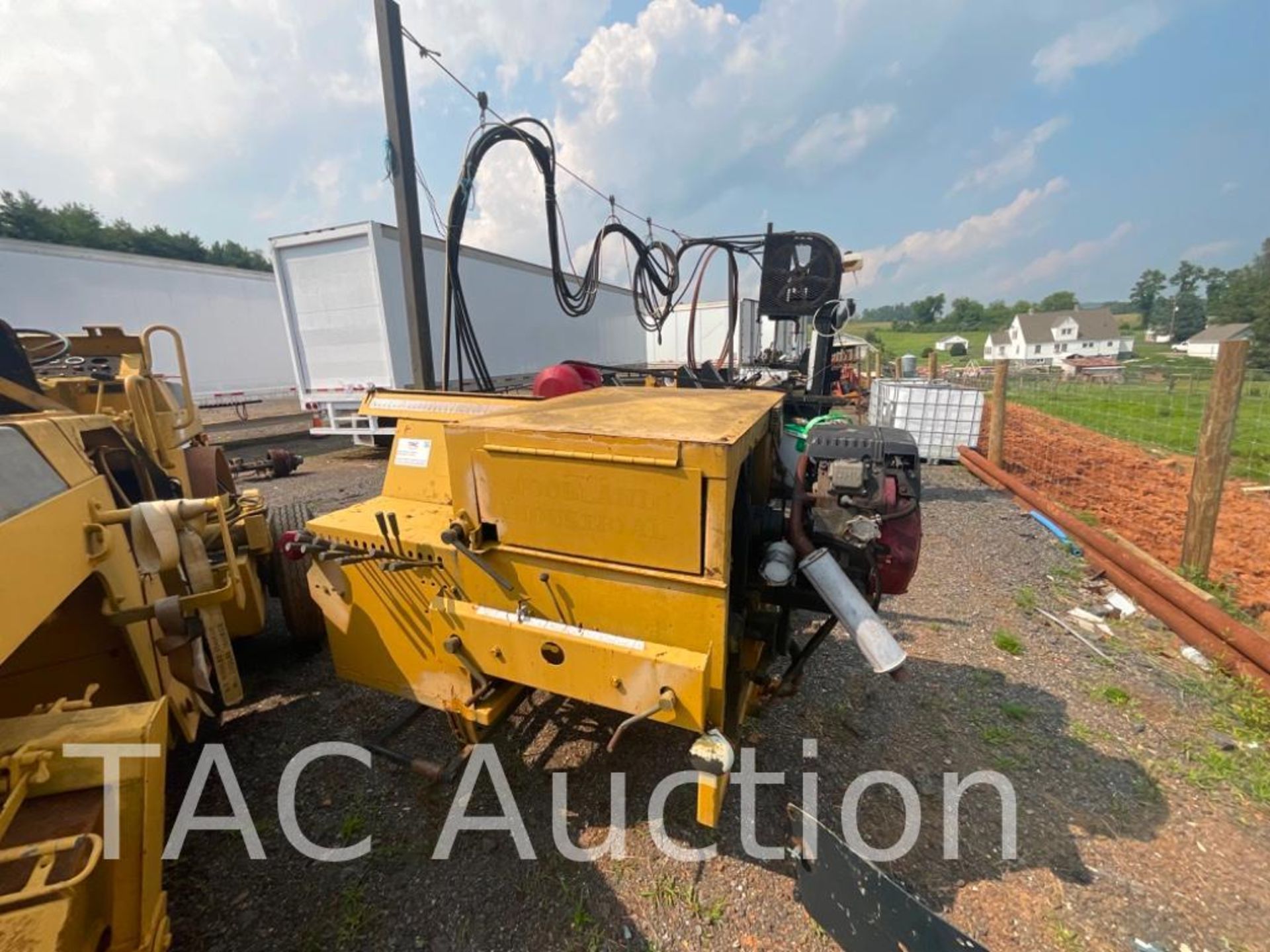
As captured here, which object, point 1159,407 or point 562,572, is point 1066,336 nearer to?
point 1159,407

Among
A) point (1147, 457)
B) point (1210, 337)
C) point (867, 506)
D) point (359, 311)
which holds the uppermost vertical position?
point (359, 311)

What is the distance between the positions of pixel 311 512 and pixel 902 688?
156 inches

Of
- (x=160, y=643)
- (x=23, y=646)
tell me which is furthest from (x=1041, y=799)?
(x=23, y=646)

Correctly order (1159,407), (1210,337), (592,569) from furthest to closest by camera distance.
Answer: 1. (1210,337)
2. (1159,407)
3. (592,569)

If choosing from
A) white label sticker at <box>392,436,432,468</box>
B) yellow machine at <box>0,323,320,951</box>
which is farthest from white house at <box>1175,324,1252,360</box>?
yellow machine at <box>0,323,320,951</box>

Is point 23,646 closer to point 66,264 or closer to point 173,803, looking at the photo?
point 173,803

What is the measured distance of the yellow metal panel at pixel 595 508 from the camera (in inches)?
65.2

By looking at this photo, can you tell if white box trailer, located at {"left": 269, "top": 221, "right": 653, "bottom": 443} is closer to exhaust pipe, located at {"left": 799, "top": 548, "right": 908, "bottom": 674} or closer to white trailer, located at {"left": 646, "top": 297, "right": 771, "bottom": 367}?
exhaust pipe, located at {"left": 799, "top": 548, "right": 908, "bottom": 674}

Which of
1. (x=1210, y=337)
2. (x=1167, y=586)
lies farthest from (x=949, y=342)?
(x=1167, y=586)

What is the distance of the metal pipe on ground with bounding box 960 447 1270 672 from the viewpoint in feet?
9.80

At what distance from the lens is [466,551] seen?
1.93 metres

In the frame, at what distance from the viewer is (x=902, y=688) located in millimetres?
3039

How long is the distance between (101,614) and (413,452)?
49.1 inches

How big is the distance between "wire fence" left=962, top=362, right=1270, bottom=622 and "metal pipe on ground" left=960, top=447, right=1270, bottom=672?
1.31 ft
